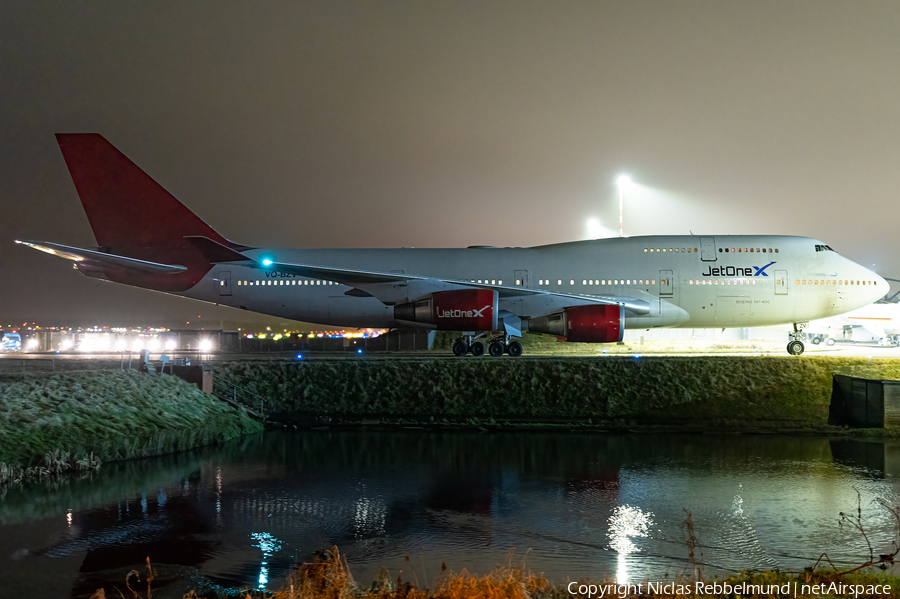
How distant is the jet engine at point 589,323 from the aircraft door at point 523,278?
7.48 ft

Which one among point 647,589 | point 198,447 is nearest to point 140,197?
point 198,447

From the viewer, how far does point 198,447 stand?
21062 mm

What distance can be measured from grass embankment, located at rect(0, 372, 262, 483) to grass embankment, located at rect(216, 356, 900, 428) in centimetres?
269

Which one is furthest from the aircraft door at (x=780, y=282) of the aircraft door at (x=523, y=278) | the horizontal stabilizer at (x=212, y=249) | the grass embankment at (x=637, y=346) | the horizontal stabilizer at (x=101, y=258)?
the horizontal stabilizer at (x=101, y=258)

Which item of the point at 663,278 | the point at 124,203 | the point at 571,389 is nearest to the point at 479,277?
the point at 571,389

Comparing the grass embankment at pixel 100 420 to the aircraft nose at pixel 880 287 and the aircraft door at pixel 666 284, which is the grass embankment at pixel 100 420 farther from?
the aircraft nose at pixel 880 287

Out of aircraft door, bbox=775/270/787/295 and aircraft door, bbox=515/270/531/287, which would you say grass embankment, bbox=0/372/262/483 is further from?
aircraft door, bbox=775/270/787/295

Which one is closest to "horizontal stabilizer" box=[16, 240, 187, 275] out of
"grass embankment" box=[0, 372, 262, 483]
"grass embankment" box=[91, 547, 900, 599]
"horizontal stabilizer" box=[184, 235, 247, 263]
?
"horizontal stabilizer" box=[184, 235, 247, 263]

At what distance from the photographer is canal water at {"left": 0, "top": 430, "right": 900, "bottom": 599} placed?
35.2 feet

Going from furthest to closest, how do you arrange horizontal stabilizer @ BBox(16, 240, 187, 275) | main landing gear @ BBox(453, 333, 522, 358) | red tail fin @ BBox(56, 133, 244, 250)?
red tail fin @ BBox(56, 133, 244, 250) → main landing gear @ BBox(453, 333, 522, 358) → horizontal stabilizer @ BBox(16, 240, 187, 275)

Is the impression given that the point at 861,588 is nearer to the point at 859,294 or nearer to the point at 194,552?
the point at 194,552

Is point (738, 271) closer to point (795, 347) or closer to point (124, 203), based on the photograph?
point (795, 347)

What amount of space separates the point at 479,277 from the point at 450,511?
15.3 metres

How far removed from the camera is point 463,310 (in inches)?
1008
